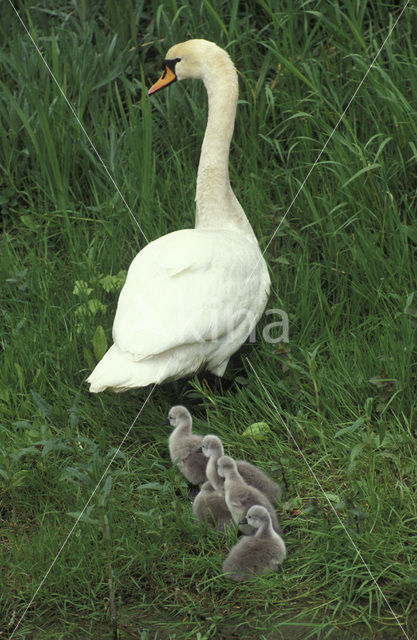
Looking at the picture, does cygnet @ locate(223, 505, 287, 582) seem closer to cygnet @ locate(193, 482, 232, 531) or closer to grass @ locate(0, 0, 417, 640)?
grass @ locate(0, 0, 417, 640)

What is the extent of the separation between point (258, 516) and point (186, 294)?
3.31ft

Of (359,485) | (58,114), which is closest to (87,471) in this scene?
(359,485)

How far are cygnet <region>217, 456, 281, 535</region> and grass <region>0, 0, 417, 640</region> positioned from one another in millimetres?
131

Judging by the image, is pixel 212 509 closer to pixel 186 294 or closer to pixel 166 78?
pixel 186 294

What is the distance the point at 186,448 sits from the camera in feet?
11.8

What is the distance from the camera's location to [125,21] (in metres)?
5.57

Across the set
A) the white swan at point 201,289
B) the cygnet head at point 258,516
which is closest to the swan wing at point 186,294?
the white swan at point 201,289

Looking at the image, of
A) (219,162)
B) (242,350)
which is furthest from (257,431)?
(219,162)

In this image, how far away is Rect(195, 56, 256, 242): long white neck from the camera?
14.3 feet

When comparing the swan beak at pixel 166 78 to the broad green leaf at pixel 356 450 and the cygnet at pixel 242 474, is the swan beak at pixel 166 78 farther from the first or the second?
the broad green leaf at pixel 356 450

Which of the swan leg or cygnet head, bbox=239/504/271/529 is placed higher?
cygnet head, bbox=239/504/271/529

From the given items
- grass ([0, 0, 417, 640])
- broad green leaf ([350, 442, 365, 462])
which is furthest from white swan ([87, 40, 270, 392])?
broad green leaf ([350, 442, 365, 462])

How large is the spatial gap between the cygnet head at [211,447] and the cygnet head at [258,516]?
1.19ft

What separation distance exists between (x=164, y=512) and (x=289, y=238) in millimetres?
1775
